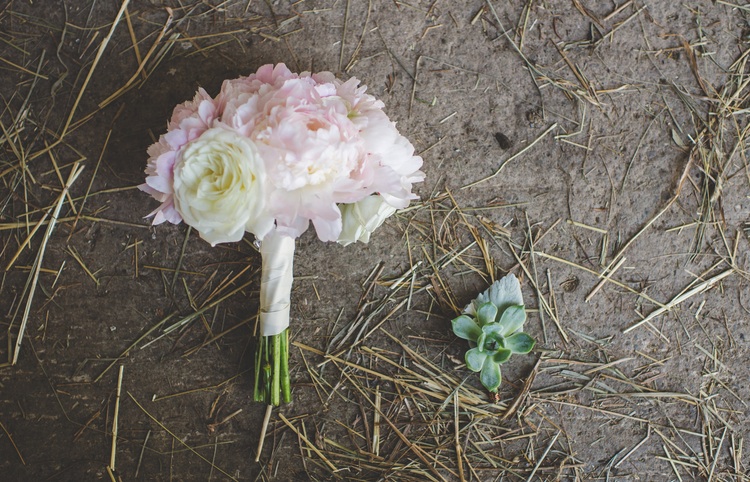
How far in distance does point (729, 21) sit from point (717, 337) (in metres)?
0.90

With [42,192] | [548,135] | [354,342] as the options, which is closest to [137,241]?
[42,192]

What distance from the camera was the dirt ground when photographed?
1345 mm

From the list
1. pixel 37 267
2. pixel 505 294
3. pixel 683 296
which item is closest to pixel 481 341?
pixel 505 294

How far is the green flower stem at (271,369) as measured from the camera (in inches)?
50.4

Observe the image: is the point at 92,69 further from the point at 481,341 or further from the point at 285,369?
the point at 481,341

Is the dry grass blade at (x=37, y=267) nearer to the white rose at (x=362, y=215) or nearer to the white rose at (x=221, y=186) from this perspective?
the white rose at (x=221, y=186)

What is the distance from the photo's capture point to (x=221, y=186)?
990 millimetres

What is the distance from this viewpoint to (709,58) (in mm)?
1400

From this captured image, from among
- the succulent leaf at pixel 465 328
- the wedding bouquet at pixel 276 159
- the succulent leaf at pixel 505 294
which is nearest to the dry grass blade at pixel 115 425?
the wedding bouquet at pixel 276 159

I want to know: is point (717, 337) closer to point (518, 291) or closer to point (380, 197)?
point (518, 291)

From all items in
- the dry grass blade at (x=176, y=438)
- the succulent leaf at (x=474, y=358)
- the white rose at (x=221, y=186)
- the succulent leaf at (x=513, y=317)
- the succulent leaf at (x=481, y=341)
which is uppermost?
the white rose at (x=221, y=186)

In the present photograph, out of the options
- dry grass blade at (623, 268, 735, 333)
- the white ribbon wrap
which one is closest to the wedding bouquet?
the white ribbon wrap

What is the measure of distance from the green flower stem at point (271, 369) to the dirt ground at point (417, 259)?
0.07 meters

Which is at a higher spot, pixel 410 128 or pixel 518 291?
pixel 410 128
